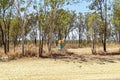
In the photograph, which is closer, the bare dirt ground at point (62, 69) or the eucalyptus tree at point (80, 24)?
the bare dirt ground at point (62, 69)

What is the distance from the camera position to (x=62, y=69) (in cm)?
1834

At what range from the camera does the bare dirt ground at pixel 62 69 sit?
51.0ft

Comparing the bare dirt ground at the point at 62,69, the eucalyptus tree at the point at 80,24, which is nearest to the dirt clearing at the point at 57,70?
the bare dirt ground at the point at 62,69

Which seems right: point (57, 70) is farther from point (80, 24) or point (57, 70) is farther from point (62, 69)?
point (80, 24)

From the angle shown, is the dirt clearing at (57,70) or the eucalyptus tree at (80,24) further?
the eucalyptus tree at (80,24)

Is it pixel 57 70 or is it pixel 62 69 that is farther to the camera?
pixel 62 69

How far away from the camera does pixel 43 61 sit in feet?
70.2

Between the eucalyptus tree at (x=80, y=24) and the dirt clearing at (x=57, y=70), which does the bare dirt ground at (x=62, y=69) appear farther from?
the eucalyptus tree at (x=80, y=24)

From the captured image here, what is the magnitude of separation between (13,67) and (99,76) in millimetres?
5502

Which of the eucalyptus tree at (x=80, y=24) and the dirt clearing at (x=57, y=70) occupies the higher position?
the eucalyptus tree at (x=80, y=24)

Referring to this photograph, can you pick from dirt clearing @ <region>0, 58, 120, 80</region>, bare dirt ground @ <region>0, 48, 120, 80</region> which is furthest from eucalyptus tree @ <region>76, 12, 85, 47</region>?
dirt clearing @ <region>0, 58, 120, 80</region>

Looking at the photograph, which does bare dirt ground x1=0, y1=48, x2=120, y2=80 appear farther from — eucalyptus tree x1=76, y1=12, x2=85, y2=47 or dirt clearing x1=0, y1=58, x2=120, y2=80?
eucalyptus tree x1=76, y1=12, x2=85, y2=47

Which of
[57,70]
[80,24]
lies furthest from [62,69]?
[80,24]

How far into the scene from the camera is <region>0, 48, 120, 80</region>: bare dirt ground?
15547 millimetres
